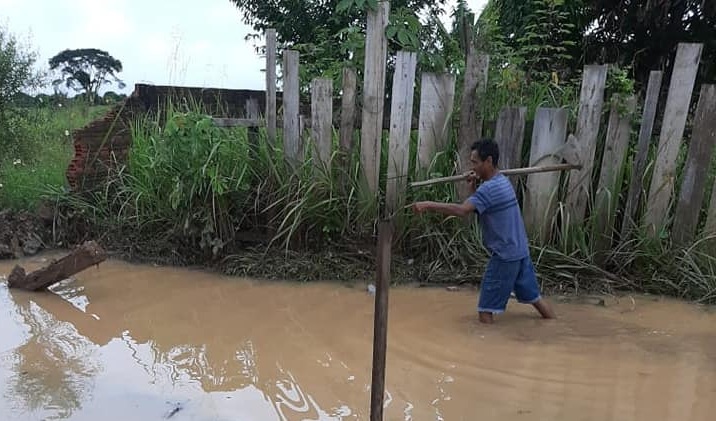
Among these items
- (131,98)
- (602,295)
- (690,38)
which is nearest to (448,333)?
(602,295)

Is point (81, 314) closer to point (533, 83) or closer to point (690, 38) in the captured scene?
point (533, 83)

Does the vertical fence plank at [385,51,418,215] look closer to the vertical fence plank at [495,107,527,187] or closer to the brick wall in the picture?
the vertical fence plank at [495,107,527,187]

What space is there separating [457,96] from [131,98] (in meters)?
3.10

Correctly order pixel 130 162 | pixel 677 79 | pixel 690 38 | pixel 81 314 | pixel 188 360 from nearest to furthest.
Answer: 1. pixel 188 360
2. pixel 81 314
3. pixel 677 79
4. pixel 130 162
5. pixel 690 38

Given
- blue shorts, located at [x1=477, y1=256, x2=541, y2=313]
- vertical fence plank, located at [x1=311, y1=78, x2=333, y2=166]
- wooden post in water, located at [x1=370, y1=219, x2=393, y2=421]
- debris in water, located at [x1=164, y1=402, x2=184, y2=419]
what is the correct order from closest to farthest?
1. wooden post in water, located at [x1=370, y1=219, x2=393, y2=421]
2. debris in water, located at [x1=164, y1=402, x2=184, y2=419]
3. blue shorts, located at [x1=477, y1=256, x2=541, y2=313]
4. vertical fence plank, located at [x1=311, y1=78, x2=333, y2=166]

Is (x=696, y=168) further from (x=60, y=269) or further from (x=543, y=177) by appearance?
(x=60, y=269)

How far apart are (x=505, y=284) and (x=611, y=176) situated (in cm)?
146

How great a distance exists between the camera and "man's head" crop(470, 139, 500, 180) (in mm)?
3963

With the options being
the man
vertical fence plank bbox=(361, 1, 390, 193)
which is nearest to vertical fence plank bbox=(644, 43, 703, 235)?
the man

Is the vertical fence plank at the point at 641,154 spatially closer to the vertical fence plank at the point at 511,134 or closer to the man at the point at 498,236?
the vertical fence plank at the point at 511,134

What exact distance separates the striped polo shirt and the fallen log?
2.85 m

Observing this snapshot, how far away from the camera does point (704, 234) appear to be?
4660mm

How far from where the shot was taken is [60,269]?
466 centimetres

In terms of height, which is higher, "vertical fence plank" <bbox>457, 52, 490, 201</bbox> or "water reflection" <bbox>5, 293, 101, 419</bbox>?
"vertical fence plank" <bbox>457, 52, 490, 201</bbox>
